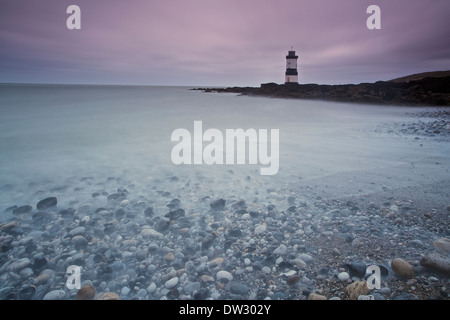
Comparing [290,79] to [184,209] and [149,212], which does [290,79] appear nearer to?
[184,209]

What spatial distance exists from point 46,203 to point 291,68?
54313mm

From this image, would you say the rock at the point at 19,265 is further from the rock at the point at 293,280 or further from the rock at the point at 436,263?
the rock at the point at 436,263

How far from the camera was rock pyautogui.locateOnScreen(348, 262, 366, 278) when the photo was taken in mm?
2188

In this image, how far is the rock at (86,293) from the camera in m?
2.07

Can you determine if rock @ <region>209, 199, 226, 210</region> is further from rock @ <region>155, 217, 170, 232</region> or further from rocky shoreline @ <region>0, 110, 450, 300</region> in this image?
rock @ <region>155, 217, 170, 232</region>

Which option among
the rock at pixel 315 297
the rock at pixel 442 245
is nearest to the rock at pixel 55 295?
the rock at pixel 315 297

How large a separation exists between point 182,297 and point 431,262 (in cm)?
226

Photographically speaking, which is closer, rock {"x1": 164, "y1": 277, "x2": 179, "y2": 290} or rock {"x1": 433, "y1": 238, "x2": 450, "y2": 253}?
rock {"x1": 164, "y1": 277, "x2": 179, "y2": 290}

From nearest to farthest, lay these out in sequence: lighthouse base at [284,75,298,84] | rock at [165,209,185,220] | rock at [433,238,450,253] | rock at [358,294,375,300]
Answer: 1. rock at [358,294,375,300]
2. rock at [433,238,450,253]
3. rock at [165,209,185,220]
4. lighthouse base at [284,75,298,84]

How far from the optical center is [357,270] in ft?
7.20

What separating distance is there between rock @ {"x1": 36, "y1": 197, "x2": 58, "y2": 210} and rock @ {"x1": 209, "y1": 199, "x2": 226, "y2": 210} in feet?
7.81

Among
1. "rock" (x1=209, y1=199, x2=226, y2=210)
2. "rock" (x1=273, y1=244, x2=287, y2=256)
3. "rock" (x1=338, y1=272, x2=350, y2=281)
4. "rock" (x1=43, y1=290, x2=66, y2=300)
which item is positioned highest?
"rock" (x1=209, y1=199, x2=226, y2=210)

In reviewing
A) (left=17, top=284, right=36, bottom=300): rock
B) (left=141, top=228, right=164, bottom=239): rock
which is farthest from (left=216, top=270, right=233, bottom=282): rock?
(left=17, top=284, right=36, bottom=300): rock

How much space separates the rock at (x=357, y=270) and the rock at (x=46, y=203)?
4022mm
